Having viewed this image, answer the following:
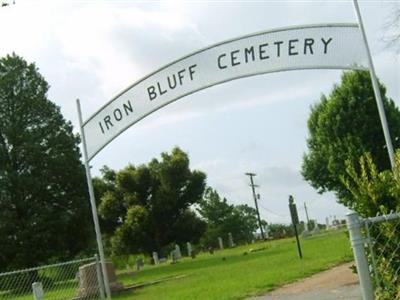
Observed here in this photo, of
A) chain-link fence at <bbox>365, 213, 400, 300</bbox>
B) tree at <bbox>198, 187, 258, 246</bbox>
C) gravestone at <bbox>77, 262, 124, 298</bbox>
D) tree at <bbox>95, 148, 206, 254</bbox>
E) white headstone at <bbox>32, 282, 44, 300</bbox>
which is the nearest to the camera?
chain-link fence at <bbox>365, 213, 400, 300</bbox>

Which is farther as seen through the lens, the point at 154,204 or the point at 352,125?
the point at 154,204

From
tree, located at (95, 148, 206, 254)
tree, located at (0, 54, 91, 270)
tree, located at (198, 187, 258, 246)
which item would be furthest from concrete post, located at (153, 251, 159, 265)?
tree, located at (198, 187, 258, 246)

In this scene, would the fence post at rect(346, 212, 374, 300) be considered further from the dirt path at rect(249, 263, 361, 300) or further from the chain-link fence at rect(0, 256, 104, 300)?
the chain-link fence at rect(0, 256, 104, 300)

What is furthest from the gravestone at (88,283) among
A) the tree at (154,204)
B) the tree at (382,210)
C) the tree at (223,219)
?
the tree at (223,219)

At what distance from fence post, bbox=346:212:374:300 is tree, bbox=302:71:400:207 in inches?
925

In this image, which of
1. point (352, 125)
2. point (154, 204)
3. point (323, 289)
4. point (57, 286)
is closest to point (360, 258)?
point (323, 289)

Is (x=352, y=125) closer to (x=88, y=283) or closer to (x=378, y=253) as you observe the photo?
(x=88, y=283)

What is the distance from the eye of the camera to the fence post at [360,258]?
4.71 meters

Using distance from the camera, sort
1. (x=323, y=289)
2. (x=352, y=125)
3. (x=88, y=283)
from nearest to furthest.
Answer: (x=323, y=289), (x=88, y=283), (x=352, y=125)

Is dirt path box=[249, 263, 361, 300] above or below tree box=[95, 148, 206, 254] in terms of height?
below

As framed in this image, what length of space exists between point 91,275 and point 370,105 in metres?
14.7

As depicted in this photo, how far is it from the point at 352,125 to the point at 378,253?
23806mm

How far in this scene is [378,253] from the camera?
6.48 meters

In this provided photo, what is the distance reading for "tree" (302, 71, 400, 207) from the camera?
29000 mm
